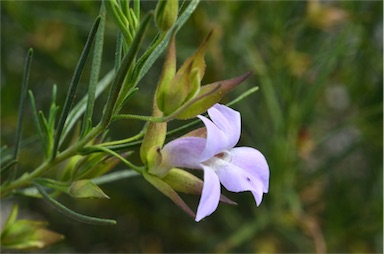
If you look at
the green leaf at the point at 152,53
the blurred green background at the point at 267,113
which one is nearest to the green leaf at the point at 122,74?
the green leaf at the point at 152,53

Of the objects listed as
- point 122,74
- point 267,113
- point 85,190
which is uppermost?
point 122,74

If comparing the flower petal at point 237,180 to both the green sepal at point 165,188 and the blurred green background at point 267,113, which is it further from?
the blurred green background at point 267,113

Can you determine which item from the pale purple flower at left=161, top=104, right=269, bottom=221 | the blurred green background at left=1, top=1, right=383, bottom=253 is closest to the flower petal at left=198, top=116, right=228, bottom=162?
the pale purple flower at left=161, top=104, right=269, bottom=221

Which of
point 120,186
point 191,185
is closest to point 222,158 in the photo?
point 191,185

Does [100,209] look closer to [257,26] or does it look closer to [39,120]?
[257,26]

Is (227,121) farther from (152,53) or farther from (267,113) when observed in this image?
(267,113)

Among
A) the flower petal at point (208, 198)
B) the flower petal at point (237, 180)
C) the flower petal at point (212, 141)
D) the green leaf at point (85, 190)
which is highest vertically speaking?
the flower petal at point (212, 141)

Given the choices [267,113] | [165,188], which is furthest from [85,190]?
[267,113]
